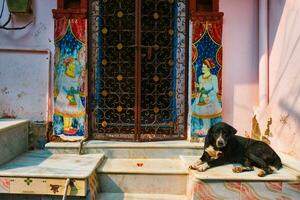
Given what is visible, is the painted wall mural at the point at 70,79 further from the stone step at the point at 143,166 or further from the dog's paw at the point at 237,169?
the dog's paw at the point at 237,169

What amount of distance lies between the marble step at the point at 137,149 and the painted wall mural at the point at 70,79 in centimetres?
25

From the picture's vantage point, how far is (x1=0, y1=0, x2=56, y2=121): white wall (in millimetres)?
5039

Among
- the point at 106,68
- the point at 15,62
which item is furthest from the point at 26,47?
the point at 106,68

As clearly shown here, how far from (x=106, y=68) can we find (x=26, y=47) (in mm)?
1200

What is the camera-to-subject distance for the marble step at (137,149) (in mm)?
4762

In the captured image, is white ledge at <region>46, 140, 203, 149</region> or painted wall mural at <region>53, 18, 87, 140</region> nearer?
white ledge at <region>46, 140, 203, 149</region>

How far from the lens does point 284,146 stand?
14.5ft

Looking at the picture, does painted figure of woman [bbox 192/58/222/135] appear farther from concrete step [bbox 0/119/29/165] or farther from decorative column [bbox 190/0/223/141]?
concrete step [bbox 0/119/29/165]

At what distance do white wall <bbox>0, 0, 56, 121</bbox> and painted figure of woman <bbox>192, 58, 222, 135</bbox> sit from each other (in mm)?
2207

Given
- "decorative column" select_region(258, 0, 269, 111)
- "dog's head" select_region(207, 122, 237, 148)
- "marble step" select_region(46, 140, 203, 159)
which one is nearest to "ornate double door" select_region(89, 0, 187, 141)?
"marble step" select_region(46, 140, 203, 159)

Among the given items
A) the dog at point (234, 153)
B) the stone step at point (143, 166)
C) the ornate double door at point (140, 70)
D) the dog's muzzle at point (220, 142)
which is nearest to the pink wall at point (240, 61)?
the ornate double door at point (140, 70)

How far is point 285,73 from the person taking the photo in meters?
4.43

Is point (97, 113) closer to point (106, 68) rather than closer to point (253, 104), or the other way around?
point (106, 68)

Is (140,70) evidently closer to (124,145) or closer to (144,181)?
(124,145)
